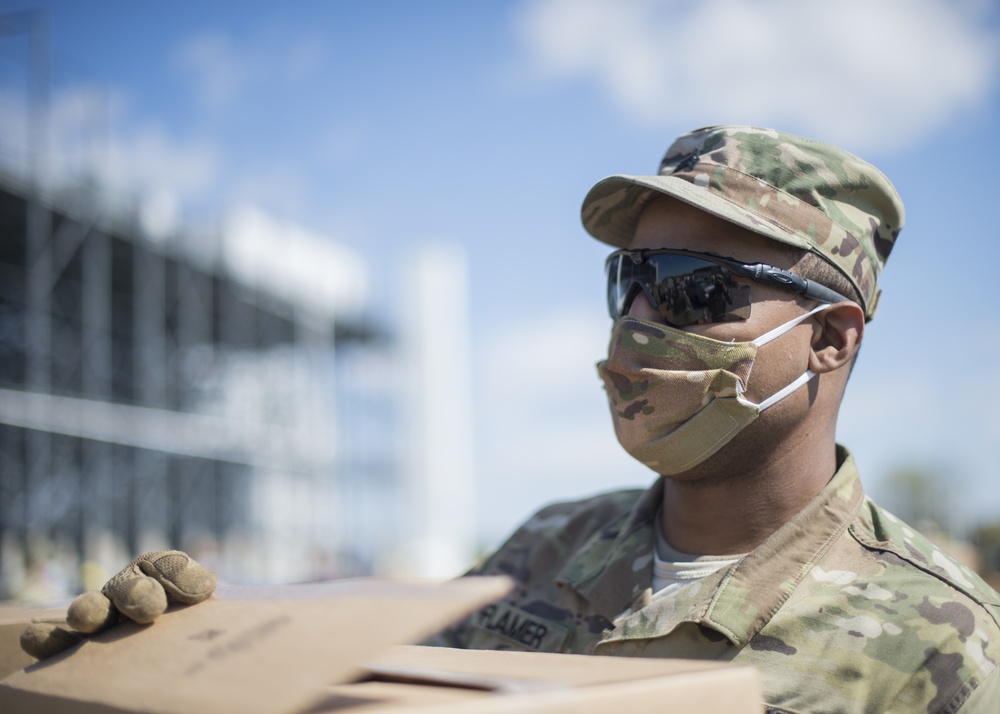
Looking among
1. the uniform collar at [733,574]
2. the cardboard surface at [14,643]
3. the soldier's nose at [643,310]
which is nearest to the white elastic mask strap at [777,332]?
the soldier's nose at [643,310]

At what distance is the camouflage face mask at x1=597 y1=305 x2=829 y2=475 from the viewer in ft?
6.32

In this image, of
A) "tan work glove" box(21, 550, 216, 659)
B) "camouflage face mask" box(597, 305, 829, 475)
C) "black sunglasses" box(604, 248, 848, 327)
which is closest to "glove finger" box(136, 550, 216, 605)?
"tan work glove" box(21, 550, 216, 659)

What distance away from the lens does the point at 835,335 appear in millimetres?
2023

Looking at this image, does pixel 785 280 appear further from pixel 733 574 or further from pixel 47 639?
pixel 47 639

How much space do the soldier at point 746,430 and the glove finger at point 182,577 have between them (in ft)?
2.78

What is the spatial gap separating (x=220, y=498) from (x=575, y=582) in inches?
907

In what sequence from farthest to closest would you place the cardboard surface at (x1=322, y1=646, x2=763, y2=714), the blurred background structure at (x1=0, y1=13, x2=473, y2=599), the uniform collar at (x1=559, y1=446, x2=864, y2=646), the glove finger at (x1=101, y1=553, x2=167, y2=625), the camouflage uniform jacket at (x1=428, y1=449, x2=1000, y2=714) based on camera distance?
the blurred background structure at (x1=0, y1=13, x2=473, y2=599), the uniform collar at (x1=559, y1=446, x2=864, y2=646), the camouflage uniform jacket at (x1=428, y1=449, x2=1000, y2=714), the glove finger at (x1=101, y1=553, x2=167, y2=625), the cardboard surface at (x1=322, y1=646, x2=763, y2=714)

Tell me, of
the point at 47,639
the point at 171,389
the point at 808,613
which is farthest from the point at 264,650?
the point at 171,389

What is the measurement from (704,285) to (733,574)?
581 millimetres

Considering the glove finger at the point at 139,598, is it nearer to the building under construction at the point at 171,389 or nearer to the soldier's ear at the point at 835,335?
the soldier's ear at the point at 835,335

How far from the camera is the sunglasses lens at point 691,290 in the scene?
1.94m

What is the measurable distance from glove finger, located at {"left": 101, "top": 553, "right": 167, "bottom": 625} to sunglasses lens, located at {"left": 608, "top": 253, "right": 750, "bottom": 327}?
45.1 inches

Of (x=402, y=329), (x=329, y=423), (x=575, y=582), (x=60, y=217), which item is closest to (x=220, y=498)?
(x=329, y=423)

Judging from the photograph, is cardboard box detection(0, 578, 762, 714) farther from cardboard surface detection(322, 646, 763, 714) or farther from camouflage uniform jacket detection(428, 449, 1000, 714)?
camouflage uniform jacket detection(428, 449, 1000, 714)
